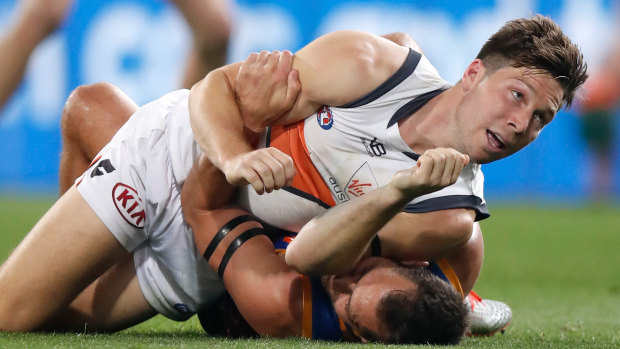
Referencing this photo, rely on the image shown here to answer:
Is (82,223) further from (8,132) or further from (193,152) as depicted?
(8,132)

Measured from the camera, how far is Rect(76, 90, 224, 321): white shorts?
11.4ft

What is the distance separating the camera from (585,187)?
11547 millimetres

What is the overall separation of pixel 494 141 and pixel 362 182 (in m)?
0.52

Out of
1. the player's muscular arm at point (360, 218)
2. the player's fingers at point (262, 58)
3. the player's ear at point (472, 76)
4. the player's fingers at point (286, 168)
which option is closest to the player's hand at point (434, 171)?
the player's muscular arm at point (360, 218)

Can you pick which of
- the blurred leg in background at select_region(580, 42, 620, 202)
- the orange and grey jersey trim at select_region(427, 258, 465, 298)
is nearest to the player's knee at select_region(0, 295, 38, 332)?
the orange and grey jersey trim at select_region(427, 258, 465, 298)

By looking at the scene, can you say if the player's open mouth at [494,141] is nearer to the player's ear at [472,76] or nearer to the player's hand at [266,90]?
the player's ear at [472,76]

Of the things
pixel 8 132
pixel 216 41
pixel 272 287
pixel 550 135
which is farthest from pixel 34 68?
pixel 272 287

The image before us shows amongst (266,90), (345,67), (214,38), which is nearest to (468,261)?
(345,67)

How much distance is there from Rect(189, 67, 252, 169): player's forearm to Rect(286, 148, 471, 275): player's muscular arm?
394mm

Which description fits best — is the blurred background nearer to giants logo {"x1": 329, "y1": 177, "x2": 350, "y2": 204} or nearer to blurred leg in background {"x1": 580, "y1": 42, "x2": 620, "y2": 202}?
blurred leg in background {"x1": 580, "y1": 42, "x2": 620, "y2": 202}

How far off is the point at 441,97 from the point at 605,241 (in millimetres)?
5710

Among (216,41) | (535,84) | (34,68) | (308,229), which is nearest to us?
(308,229)

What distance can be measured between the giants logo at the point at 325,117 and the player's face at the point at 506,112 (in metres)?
0.50

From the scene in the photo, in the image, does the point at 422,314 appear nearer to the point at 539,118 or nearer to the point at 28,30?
the point at 539,118
